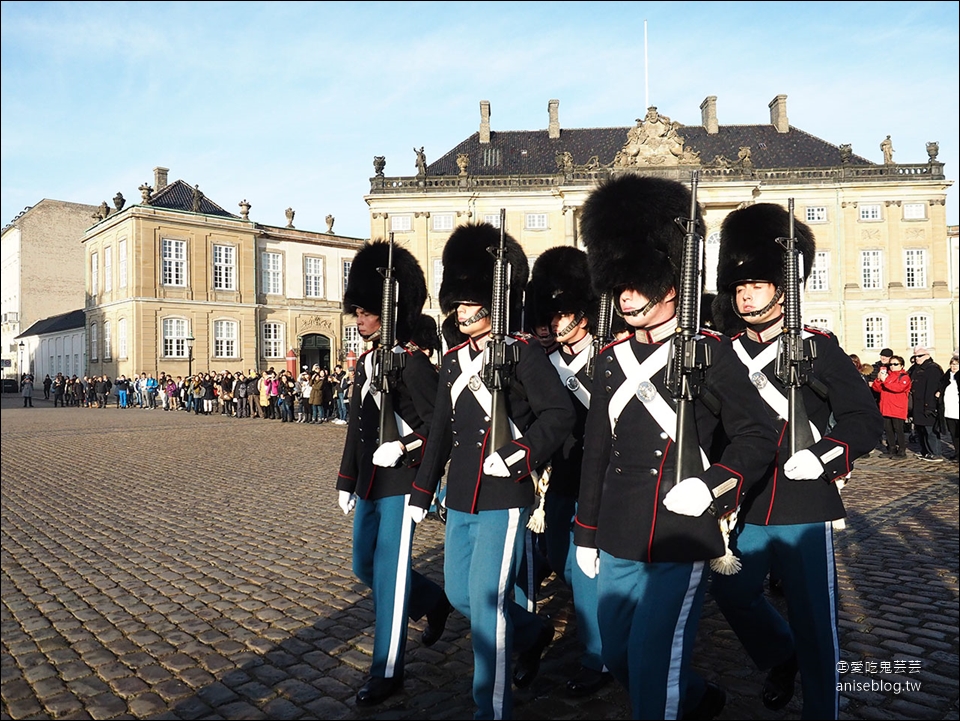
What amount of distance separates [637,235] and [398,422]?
64.8 inches

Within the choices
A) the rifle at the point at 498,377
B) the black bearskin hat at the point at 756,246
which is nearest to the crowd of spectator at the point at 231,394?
the black bearskin hat at the point at 756,246

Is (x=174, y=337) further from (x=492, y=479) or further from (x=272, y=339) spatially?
(x=492, y=479)

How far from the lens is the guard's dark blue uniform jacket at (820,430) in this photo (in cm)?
352

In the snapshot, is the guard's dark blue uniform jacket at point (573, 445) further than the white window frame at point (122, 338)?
No

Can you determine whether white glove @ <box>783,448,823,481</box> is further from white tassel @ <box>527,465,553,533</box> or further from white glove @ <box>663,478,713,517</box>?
white tassel @ <box>527,465,553,533</box>

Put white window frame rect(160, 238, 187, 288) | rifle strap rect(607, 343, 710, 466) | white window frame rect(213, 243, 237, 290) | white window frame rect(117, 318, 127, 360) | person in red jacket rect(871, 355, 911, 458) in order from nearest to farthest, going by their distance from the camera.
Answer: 1. rifle strap rect(607, 343, 710, 466)
2. person in red jacket rect(871, 355, 911, 458)
3. white window frame rect(117, 318, 127, 360)
4. white window frame rect(160, 238, 187, 288)
5. white window frame rect(213, 243, 237, 290)

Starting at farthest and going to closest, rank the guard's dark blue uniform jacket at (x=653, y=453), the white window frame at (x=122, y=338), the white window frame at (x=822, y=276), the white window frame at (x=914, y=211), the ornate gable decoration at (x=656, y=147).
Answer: the white window frame at (x=822, y=276)
the white window frame at (x=914, y=211)
the white window frame at (x=122, y=338)
the ornate gable decoration at (x=656, y=147)
the guard's dark blue uniform jacket at (x=653, y=453)

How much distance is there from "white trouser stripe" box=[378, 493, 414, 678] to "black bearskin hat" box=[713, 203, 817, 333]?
87.4 inches

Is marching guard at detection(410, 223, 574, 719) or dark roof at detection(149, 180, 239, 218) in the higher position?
dark roof at detection(149, 180, 239, 218)

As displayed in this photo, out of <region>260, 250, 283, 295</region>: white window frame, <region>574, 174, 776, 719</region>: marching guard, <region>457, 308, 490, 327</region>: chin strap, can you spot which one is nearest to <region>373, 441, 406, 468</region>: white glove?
<region>457, 308, 490, 327</region>: chin strap

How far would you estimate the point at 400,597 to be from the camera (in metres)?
4.09

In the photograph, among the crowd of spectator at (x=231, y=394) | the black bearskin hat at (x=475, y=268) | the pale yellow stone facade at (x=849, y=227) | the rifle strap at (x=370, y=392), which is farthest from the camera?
the pale yellow stone facade at (x=849, y=227)

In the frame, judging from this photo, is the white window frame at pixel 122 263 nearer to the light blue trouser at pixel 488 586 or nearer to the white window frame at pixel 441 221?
the white window frame at pixel 441 221

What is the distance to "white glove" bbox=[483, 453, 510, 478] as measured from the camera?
11.6ft
